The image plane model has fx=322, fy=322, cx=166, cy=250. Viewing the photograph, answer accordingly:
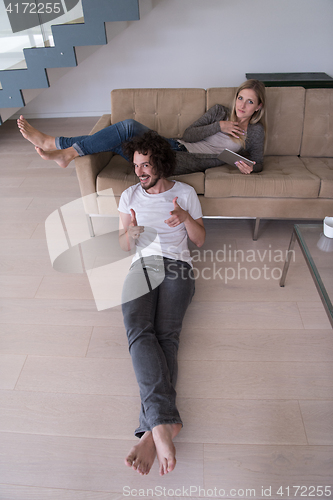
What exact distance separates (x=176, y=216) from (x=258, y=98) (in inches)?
39.9

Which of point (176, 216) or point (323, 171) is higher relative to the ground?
point (176, 216)

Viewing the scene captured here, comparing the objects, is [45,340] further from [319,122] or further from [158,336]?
[319,122]

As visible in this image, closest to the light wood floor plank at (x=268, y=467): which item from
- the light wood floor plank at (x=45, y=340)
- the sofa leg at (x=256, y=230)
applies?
the light wood floor plank at (x=45, y=340)

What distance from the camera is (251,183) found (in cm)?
194

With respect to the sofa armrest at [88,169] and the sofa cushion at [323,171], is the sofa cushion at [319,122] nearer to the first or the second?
the sofa cushion at [323,171]

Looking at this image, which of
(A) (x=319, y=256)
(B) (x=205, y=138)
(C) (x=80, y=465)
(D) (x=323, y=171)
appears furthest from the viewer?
(B) (x=205, y=138)

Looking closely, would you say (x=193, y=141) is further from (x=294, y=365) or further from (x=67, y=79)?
(x=67, y=79)

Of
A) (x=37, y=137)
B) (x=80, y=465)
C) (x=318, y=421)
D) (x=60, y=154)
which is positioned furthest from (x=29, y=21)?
(x=318, y=421)

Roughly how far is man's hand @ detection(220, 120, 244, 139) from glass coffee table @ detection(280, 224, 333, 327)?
0.76 meters

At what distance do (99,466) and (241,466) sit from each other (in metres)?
0.51

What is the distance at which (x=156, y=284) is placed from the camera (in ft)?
4.88

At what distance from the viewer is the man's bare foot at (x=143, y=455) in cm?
104

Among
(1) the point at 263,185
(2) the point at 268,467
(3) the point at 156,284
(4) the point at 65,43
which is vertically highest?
(4) the point at 65,43

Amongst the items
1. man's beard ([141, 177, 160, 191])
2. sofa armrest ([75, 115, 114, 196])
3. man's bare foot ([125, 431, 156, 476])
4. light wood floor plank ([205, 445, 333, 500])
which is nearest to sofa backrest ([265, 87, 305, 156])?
man's beard ([141, 177, 160, 191])
